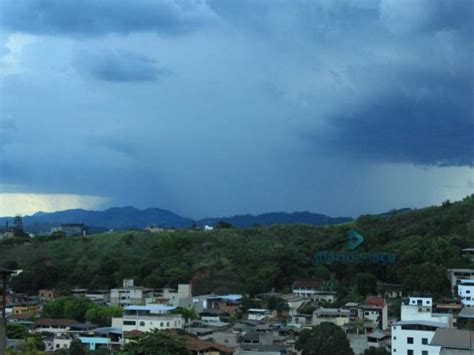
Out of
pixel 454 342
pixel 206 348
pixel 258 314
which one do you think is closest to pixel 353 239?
pixel 258 314

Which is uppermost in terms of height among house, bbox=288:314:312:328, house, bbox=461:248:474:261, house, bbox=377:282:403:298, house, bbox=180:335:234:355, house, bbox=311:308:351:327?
house, bbox=461:248:474:261

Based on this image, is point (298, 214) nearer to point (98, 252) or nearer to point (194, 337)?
point (98, 252)

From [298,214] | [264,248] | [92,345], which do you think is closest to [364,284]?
[264,248]


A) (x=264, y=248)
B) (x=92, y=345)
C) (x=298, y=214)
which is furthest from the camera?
(x=298, y=214)

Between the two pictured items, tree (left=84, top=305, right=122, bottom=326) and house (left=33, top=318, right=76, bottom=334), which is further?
tree (left=84, top=305, right=122, bottom=326)

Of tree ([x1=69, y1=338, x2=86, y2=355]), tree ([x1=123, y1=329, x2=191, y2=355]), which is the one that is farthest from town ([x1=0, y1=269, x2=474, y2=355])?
tree ([x1=123, y1=329, x2=191, y2=355])

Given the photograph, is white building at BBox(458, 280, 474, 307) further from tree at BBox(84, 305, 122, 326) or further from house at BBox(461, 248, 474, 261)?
tree at BBox(84, 305, 122, 326)
